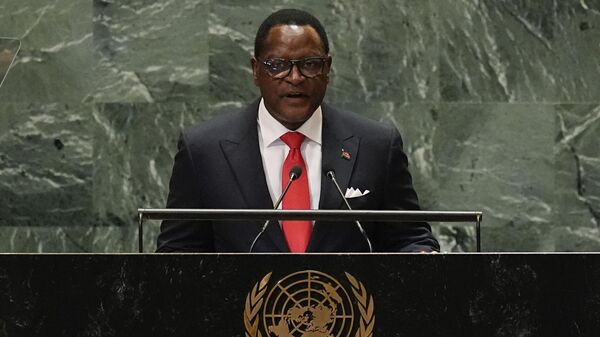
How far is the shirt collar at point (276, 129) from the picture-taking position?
14.5 feet

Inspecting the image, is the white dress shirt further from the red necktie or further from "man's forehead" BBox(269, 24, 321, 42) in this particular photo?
"man's forehead" BBox(269, 24, 321, 42)

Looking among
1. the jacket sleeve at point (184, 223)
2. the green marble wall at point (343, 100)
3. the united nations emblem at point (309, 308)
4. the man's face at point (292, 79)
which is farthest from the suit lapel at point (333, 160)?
the green marble wall at point (343, 100)

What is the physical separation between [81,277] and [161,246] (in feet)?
3.34

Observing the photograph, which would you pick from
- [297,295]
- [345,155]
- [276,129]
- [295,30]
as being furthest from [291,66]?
[297,295]

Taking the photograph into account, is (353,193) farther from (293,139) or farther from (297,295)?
(297,295)

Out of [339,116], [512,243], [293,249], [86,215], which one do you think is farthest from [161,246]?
[512,243]

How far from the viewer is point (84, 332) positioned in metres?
3.21

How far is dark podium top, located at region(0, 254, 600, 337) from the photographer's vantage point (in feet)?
10.6

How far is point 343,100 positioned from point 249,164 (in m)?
2.12

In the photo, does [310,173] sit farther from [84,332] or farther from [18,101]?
[18,101]

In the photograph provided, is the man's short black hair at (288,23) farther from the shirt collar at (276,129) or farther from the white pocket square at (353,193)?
the white pocket square at (353,193)

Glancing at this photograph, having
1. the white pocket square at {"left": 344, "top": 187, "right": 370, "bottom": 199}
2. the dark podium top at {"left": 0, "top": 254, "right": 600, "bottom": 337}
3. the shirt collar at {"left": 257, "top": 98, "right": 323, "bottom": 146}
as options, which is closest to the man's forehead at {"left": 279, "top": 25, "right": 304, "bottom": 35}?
the shirt collar at {"left": 257, "top": 98, "right": 323, "bottom": 146}

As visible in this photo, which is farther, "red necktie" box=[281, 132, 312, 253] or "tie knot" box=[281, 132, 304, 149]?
"tie knot" box=[281, 132, 304, 149]

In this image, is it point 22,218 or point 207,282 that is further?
Result: point 22,218
